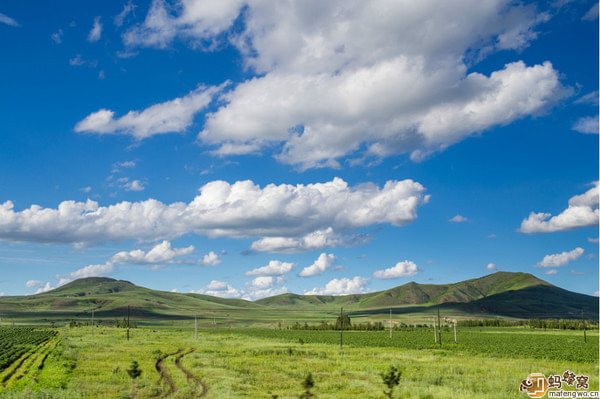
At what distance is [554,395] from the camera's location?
29906 millimetres

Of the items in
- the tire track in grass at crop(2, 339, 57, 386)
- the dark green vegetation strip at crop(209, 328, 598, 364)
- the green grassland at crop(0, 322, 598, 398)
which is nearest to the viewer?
the green grassland at crop(0, 322, 598, 398)

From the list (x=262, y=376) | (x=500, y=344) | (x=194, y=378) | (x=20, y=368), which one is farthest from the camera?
(x=500, y=344)

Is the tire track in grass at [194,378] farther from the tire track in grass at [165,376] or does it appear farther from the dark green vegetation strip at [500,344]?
the dark green vegetation strip at [500,344]

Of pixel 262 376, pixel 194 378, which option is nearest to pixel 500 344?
pixel 262 376

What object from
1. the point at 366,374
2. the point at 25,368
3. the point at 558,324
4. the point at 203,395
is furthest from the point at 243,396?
the point at 558,324

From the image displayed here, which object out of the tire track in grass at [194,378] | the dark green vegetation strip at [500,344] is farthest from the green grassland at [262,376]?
the dark green vegetation strip at [500,344]

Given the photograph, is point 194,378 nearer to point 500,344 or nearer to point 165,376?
point 165,376

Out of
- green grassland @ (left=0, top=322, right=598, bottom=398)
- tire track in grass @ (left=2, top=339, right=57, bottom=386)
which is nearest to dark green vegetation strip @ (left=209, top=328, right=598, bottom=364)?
green grassland @ (left=0, top=322, right=598, bottom=398)

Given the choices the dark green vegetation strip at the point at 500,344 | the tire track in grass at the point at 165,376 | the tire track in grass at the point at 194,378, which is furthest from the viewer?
the dark green vegetation strip at the point at 500,344

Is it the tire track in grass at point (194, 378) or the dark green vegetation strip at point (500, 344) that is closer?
the tire track in grass at point (194, 378)

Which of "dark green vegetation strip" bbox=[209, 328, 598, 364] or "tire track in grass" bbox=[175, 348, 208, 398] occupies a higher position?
"tire track in grass" bbox=[175, 348, 208, 398]

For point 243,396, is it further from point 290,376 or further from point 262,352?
A: point 262,352

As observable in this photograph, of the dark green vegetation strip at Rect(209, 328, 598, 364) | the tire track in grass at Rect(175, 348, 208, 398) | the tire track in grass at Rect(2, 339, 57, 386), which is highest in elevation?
the tire track in grass at Rect(175, 348, 208, 398)

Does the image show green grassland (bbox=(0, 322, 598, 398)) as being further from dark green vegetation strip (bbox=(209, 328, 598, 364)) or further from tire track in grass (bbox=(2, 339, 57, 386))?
dark green vegetation strip (bbox=(209, 328, 598, 364))
